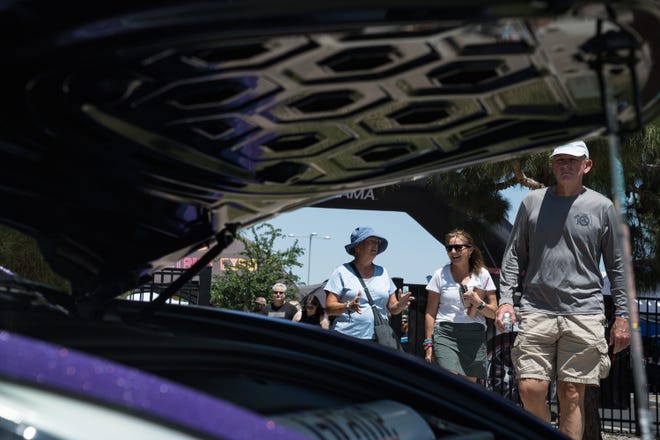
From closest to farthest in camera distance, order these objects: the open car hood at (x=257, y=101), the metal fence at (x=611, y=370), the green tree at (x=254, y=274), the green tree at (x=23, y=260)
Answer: the open car hood at (x=257, y=101) < the green tree at (x=23, y=260) < the metal fence at (x=611, y=370) < the green tree at (x=254, y=274)

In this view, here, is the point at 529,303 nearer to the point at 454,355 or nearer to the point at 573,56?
the point at 454,355

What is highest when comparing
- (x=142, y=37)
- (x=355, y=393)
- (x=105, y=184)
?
(x=142, y=37)

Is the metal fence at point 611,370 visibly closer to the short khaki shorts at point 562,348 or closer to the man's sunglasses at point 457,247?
the man's sunglasses at point 457,247

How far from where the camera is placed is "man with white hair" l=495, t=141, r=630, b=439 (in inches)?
162

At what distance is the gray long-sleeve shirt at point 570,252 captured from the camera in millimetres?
4121

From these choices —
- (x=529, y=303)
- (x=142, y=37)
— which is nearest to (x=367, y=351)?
(x=142, y=37)

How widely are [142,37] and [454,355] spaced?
472 cm

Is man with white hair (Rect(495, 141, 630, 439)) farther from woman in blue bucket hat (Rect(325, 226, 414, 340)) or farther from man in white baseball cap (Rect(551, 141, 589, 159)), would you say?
woman in blue bucket hat (Rect(325, 226, 414, 340))

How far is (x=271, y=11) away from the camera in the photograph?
1094 millimetres

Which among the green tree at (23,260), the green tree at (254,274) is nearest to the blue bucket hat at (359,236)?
the green tree at (23,260)

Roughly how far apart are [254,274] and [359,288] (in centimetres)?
740

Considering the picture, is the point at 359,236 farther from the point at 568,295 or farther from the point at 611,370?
the point at 611,370

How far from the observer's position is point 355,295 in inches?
217

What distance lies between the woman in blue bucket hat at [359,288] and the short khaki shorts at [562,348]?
4.48 feet
